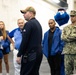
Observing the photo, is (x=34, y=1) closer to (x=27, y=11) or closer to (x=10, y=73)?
(x=10, y=73)

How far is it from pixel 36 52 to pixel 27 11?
778mm

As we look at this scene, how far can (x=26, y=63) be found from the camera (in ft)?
20.2

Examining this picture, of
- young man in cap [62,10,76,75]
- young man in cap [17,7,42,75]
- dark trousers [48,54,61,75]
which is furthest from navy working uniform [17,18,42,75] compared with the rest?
dark trousers [48,54,61,75]

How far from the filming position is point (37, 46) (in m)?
6.18

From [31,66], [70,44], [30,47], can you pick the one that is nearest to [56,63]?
[70,44]

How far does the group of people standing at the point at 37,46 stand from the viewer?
6.12 metres

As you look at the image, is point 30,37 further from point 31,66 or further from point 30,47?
point 31,66

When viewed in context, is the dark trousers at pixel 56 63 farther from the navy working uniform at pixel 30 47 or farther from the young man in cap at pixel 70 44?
the navy working uniform at pixel 30 47

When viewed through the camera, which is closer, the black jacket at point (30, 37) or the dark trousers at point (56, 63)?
the black jacket at point (30, 37)

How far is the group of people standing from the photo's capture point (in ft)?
20.1

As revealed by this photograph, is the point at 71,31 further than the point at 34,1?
No

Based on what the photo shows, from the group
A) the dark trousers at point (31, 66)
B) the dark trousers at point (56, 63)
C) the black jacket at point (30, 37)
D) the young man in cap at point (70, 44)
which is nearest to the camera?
the black jacket at point (30, 37)

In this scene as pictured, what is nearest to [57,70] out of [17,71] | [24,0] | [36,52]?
[17,71]

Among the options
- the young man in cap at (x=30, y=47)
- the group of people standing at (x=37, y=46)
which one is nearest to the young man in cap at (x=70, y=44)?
the group of people standing at (x=37, y=46)
